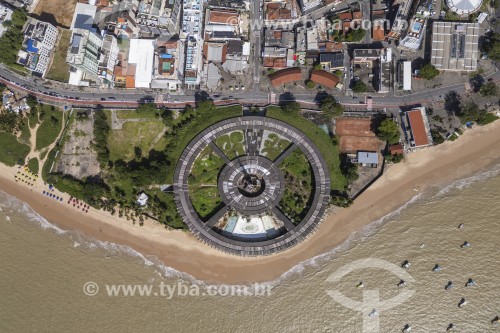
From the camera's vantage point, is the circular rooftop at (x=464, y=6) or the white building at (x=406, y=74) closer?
the circular rooftop at (x=464, y=6)

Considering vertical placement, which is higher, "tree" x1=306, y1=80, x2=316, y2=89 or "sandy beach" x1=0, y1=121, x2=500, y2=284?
"tree" x1=306, y1=80, x2=316, y2=89

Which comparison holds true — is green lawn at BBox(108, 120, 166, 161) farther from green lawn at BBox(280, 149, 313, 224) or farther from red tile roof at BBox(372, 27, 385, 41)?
red tile roof at BBox(372, 27, 385, 41)

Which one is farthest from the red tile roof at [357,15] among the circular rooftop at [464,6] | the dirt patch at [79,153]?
the dirt patch at [79,153]

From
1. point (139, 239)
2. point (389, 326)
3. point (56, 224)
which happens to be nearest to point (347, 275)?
point (389, 326)

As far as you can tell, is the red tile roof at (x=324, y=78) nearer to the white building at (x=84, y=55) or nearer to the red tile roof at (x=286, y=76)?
the red tile roof at (x=286, y=76)

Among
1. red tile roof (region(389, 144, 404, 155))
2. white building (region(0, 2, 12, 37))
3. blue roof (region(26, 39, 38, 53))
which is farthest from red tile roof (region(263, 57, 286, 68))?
white building (region(0, 2, 12, 37))

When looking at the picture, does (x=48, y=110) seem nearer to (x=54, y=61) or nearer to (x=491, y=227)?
(x=54, y=61)
